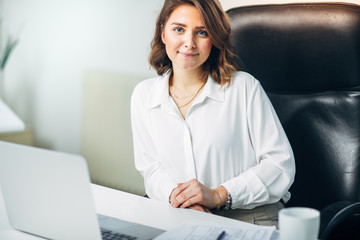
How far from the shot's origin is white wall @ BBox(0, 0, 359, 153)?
292cm

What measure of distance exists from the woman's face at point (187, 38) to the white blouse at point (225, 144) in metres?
0.10

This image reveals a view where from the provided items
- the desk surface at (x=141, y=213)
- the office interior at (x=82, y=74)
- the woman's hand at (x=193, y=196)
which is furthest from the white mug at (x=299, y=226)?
the office interior at (x=82, y=74)

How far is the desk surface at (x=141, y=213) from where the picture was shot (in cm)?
118

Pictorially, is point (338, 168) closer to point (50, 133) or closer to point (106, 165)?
point (106, 165)

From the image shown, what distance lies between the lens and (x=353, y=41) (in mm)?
1575

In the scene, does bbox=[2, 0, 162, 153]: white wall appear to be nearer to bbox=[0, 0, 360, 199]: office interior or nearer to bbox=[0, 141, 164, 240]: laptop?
bbox=[0, 0, 360, 199]: office interior

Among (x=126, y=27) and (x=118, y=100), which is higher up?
Result: (x=126, y=27)

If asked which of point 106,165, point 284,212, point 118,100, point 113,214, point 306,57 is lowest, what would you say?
point 106,165

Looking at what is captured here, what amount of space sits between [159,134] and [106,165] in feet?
5.03

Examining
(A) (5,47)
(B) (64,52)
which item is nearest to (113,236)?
(B) (64,52)

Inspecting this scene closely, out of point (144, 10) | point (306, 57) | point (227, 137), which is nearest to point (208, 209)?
point (227, 137)

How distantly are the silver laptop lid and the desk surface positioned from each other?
2.6 inches

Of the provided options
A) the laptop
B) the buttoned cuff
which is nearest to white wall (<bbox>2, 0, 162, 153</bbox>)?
the buttoned cuff

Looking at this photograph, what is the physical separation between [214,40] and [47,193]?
2.69 feet
